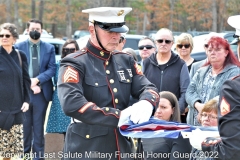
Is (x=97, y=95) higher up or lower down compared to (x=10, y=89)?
higher up

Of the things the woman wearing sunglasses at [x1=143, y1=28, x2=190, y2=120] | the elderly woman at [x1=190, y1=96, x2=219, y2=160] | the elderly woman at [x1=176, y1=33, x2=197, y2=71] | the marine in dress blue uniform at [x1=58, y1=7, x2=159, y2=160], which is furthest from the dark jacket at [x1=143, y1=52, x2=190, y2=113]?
the marine in dress blue uniform at [x1=58, y1=7, x2=159, y2=160]

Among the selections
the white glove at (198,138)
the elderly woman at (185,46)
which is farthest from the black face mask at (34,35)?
the white glove at (198,138)

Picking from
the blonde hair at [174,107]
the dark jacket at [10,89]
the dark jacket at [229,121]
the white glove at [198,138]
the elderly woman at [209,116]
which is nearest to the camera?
the dark jacket at [229,121]

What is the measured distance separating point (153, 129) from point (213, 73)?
2022mm

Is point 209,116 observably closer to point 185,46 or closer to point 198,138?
point 198,138

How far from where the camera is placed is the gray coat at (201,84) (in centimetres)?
562

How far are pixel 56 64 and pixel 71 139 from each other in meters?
4.16

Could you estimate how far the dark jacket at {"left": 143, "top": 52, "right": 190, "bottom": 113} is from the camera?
260 inches

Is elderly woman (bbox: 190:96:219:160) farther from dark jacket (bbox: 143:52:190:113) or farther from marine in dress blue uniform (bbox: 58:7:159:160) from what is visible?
dark jacket (bbox: 143:52:190:113)

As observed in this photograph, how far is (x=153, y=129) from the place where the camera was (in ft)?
13.1

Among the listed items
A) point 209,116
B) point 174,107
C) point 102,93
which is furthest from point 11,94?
point 102,93

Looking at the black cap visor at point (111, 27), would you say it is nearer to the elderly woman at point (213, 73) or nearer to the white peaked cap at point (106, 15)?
the white peaked cap at point (106, 15)

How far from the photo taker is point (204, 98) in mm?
5797

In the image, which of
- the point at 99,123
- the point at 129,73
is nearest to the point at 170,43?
the point at 129,73
